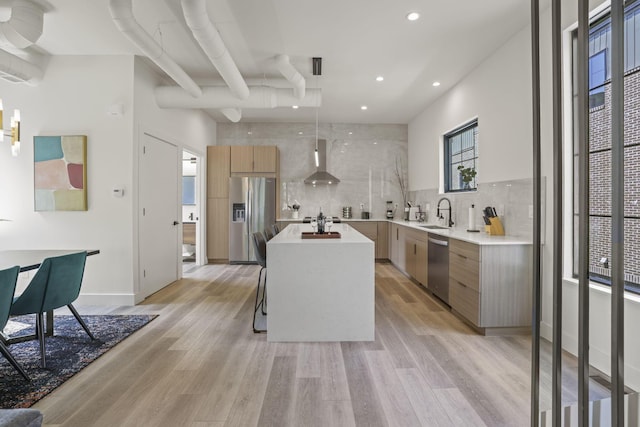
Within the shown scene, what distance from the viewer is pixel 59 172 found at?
3.88 m

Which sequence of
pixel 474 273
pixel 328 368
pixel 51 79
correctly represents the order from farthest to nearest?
pixel 51 79
pixel 474 273
pixel 328 368

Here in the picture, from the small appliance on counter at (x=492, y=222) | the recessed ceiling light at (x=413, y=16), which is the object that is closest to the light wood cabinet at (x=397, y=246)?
the small appliance on counter at (x=492, y=222)

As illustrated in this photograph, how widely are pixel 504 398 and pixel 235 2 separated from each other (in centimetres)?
353

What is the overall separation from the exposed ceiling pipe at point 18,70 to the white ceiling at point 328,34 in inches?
10.4

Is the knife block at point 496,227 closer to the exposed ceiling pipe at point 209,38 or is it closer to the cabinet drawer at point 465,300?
the cabinet drawer at point 465,300

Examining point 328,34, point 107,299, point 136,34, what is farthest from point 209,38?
point 107,299

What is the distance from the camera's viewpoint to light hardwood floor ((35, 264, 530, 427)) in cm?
187

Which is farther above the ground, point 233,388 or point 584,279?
point 584,279

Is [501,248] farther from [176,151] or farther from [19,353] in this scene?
[176,151]

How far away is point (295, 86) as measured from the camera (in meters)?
4.25

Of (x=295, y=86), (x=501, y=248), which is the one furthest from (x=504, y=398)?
(x=295, y=86)

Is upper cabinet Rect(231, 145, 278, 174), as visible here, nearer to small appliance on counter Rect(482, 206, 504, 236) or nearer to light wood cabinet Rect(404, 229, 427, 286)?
light wood cabinet Rect(404, 229, 427, 286)

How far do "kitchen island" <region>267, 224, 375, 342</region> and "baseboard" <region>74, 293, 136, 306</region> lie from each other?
205 cm

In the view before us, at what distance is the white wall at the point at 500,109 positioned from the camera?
3.22 m
